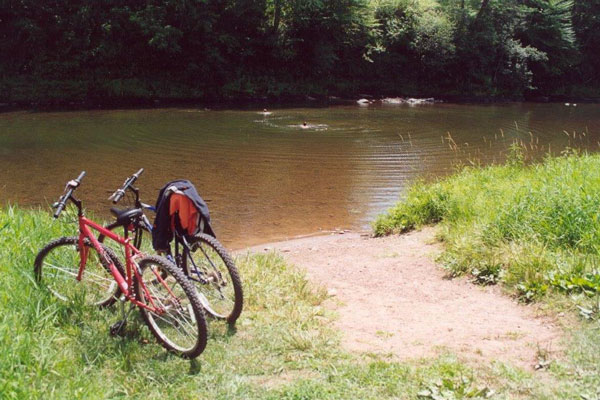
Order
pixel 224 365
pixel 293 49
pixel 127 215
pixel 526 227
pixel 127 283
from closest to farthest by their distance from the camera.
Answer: pixel 224 365 < pixel 127 283 < pixel 127 215 < pixel 526 227 < pixel 293 49

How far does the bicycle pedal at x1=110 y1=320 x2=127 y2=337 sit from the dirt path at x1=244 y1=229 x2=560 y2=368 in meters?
1.70

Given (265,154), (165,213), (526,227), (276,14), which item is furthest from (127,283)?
(276,14)

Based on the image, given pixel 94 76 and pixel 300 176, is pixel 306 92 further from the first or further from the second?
pixel 300 176

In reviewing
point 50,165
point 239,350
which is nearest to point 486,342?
point 239,350

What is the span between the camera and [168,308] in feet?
12.9

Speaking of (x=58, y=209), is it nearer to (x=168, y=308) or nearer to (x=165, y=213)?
(x=165, y=213)

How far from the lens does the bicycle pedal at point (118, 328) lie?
13.3 feet

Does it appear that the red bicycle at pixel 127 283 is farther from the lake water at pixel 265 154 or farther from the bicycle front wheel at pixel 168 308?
the lake water at pixel 265 154

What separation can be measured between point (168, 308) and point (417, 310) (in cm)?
223

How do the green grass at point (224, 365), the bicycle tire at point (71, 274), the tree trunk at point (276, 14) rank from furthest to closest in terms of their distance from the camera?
the tree trunk at point (276, 14) < the bicycle tire at point (71, 274) < the green grass at point (224, 365)

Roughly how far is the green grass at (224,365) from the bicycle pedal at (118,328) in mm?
62

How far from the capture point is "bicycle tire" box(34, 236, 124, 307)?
14.5 ft

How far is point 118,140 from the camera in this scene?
54.4 ft

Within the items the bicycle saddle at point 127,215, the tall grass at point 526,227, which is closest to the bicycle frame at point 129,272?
the bicycle saddle at point 127,215
